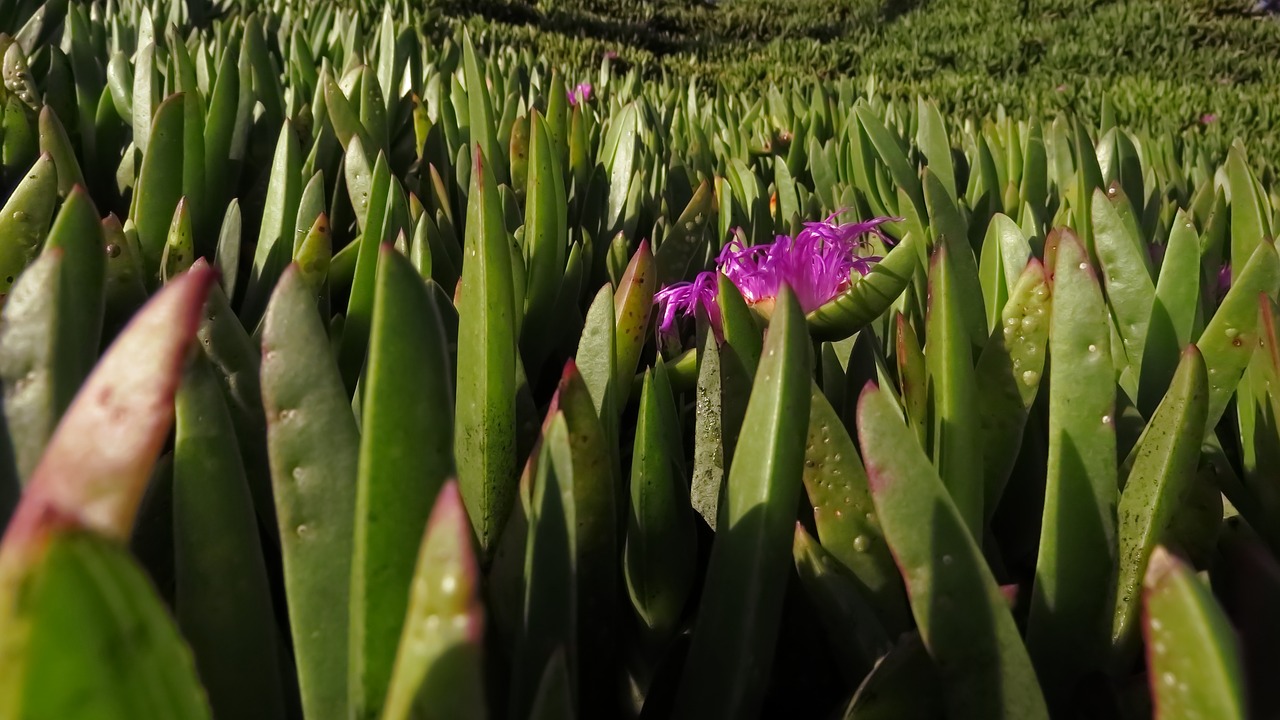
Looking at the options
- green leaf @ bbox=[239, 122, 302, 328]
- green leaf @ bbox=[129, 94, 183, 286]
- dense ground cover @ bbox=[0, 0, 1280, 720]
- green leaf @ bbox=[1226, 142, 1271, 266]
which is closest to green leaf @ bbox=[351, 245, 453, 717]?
dense ground cover @ bbox=[0, 0, 1280, 720]

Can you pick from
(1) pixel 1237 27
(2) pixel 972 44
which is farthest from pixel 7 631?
(1) pixel 1237 27

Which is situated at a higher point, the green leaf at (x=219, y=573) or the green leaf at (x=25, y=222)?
the green leaf at (x=25, y=222)

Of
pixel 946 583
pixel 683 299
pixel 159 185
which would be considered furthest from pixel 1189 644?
pixel 159 185

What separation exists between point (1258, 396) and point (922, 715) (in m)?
0.36

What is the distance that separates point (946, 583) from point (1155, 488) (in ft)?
0.52

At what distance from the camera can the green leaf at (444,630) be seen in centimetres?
23

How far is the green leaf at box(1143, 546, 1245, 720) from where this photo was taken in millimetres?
275

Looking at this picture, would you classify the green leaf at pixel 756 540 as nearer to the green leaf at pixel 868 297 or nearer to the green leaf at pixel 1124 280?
the green leaf at pixel 868 297

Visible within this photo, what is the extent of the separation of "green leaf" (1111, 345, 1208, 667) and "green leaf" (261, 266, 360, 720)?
15.3 inches

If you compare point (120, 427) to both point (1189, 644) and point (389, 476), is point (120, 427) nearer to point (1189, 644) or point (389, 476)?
point (389, 476)

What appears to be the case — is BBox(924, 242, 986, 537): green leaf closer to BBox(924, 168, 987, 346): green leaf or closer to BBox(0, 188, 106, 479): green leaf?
BBox(924, 168, 987, 346): green leaf

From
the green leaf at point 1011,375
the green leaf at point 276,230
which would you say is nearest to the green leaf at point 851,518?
the green leaf at point 1011,375

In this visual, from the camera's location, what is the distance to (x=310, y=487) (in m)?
0.35

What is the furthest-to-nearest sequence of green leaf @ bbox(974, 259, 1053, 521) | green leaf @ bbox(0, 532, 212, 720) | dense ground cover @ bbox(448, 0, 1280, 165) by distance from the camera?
dense ground cover @ bbox(448, 0, 1280, 165), green leaf @ bbox(974, 259, 1053, 521), green leaf @ bbox(0, 532, 212, 720)
